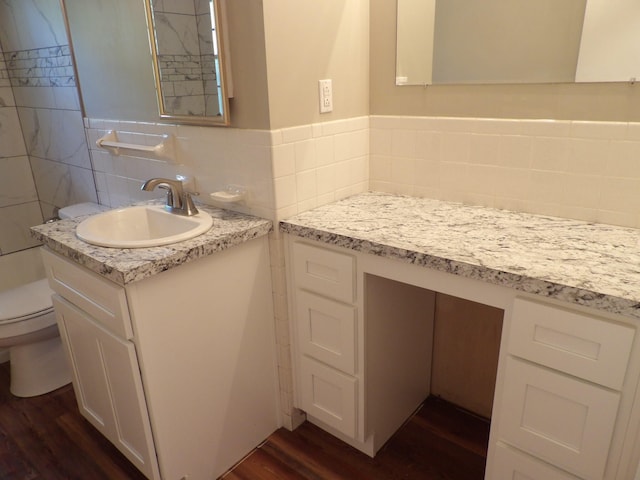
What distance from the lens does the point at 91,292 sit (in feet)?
4.37

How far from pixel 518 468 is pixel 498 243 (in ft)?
1.89

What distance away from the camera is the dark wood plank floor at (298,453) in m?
1.61

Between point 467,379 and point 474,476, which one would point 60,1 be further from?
point 474,476

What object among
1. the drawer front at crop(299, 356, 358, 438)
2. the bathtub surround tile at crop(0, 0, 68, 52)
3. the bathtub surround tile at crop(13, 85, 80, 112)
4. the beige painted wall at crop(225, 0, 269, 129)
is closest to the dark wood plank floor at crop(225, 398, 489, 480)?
the drawer front at crop(299, 356, 358, 438)

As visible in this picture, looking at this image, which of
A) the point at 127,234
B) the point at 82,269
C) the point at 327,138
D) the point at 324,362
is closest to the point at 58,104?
the point at 127,234

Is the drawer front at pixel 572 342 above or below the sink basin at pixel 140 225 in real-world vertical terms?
below

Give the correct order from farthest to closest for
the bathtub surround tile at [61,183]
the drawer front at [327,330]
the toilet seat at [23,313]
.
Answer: the bathtub surround tile at [61,183] < the toilet seat at [23,313] < the drawer front at [327,330]

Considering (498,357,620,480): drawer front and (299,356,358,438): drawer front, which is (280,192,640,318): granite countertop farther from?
(299,356,358,438): drawer front

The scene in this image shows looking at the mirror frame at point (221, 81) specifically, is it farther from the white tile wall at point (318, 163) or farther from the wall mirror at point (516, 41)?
the wall mirror at point (516, 41)

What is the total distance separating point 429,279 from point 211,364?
738 mm

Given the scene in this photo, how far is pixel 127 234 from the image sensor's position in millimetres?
1650

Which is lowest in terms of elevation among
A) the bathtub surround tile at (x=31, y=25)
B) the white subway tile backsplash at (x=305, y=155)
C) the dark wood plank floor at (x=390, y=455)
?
the dark wood plank floor at (x=390, y=455)

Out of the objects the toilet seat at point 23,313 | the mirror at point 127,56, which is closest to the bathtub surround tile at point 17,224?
the toilet seat at point 23,313

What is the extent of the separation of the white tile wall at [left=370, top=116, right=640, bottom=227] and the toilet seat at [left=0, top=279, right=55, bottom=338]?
1474 mm
